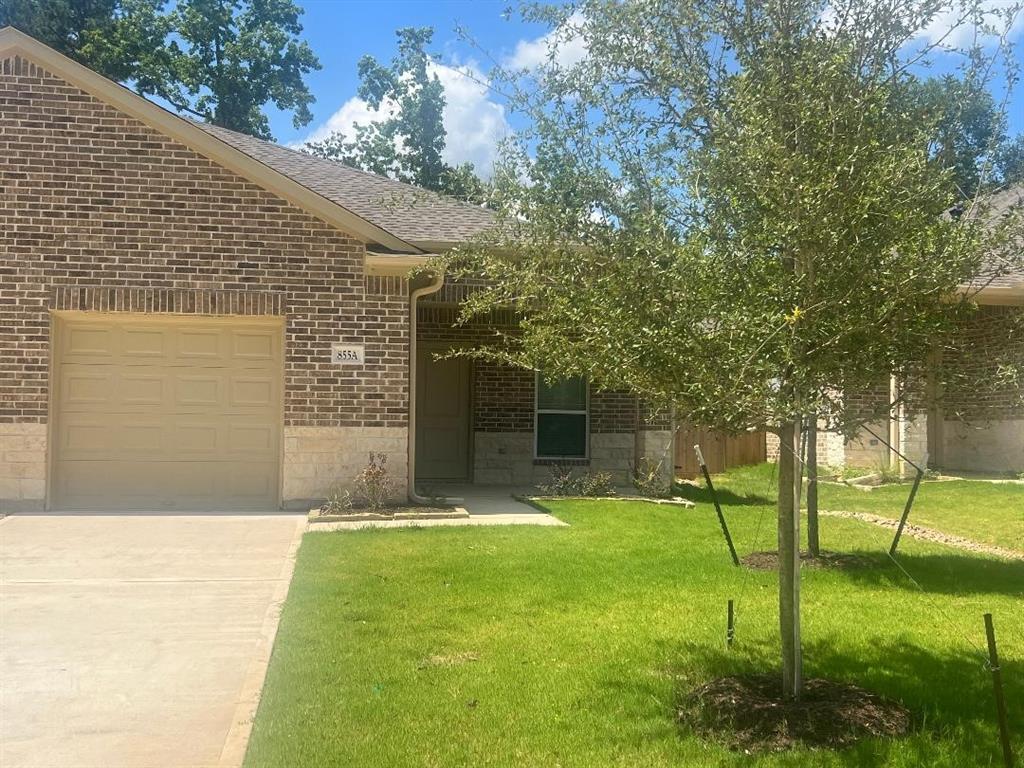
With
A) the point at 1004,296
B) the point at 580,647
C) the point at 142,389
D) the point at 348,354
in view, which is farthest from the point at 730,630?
the point at 1004,296

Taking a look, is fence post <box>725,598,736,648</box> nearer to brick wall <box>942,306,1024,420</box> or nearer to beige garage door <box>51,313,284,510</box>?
brick wall <box>942,306,1024,420</box>

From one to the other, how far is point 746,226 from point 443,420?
11037 mm

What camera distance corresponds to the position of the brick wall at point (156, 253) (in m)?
10.7

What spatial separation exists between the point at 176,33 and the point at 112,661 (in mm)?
30427

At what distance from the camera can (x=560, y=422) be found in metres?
14.7

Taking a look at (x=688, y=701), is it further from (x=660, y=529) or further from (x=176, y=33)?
(x=176, y=33)

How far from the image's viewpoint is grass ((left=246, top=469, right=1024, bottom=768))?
13.5 feet

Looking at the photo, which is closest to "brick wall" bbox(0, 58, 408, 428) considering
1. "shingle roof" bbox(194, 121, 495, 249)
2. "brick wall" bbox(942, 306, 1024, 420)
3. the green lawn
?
"shingle roof" bbox(194, 121, 495, 249)

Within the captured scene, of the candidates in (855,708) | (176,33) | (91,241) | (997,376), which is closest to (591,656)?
(855,708)

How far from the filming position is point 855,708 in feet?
14.9

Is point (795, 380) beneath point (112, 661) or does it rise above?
above

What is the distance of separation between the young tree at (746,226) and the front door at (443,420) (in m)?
9.87

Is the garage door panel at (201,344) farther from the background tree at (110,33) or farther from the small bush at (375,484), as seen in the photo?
the background tree at (110,33)

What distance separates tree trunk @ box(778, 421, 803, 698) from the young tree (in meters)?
0.01
